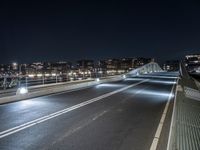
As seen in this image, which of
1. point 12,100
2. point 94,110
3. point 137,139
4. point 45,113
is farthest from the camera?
point 12,100

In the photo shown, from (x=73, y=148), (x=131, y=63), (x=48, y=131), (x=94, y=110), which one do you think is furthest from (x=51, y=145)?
(x=131, y=63)

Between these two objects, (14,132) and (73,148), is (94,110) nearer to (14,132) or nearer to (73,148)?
(14,132)

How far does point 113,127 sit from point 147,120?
1891mm

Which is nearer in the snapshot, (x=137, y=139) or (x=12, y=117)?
(x=137, y=139)

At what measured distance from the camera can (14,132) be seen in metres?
8.23

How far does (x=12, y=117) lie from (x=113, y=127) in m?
4.00

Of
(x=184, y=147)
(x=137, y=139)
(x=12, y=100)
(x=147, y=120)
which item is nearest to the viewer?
(x=184, y=147)

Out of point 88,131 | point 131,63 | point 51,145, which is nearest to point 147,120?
point 88,131

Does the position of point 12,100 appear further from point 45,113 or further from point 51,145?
point 51,145

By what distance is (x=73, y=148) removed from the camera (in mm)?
6699

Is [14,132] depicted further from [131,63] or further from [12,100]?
[131,63]

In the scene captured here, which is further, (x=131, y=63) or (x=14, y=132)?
(x=131, y=63)

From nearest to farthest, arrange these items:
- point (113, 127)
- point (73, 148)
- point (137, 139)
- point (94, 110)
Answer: point (73, 148)
point (137, 139)
point (113, 127)
point (94, 110)

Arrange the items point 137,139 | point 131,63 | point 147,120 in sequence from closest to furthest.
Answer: point 137,139, point 147,120, point 131,63
